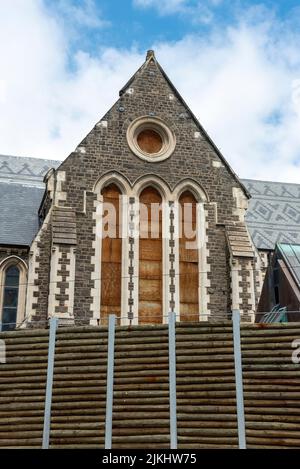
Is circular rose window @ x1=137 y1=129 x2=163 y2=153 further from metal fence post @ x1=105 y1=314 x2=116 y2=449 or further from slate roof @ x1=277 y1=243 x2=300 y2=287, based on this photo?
metal fence post @ x1=105 y1=314 x2=116 y2=449

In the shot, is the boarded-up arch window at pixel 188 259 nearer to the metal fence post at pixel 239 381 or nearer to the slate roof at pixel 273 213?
the metal fence post at pixel 239 381

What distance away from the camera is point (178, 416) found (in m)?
15.3

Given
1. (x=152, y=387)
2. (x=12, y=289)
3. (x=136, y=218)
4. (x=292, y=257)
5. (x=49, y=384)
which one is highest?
(x=136, y=218)

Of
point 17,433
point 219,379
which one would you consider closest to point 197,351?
point 219,379

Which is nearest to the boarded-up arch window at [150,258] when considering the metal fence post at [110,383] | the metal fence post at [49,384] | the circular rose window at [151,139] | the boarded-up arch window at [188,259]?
the boarded-up arch window at [188,259]

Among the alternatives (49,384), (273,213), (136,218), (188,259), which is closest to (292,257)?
(188,259)

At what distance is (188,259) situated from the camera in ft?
78.2

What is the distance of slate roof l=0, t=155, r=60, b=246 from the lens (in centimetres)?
Answer: 2589

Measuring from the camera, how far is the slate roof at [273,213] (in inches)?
1213

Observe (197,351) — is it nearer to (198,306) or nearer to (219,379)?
(219,379)

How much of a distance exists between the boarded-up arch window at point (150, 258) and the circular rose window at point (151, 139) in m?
1.33

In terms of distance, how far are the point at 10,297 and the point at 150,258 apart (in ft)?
17.3

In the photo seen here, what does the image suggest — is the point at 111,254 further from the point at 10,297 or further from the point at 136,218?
the point at 10,297
